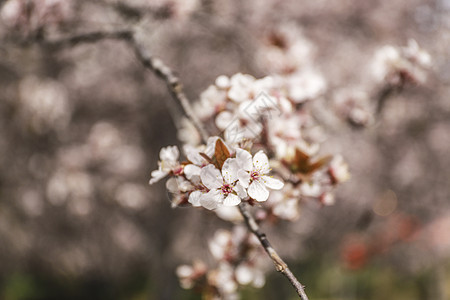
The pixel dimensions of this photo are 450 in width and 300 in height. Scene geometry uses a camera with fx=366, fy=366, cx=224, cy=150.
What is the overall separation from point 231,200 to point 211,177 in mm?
77

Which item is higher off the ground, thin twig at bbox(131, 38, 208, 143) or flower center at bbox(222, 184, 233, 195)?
thin twig at bbox(131, 38, 208, 143)

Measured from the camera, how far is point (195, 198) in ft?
2.84

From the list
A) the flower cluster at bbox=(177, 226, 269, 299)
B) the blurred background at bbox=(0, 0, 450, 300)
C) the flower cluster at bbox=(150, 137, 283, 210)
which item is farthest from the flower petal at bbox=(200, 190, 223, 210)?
the blurred background at bbox=(0, 0, 450, 300)

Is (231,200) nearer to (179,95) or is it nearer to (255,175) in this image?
(255,175)

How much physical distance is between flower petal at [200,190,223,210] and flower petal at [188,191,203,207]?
1.1 inches

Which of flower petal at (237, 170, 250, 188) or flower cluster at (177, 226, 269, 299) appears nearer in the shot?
flower petal at (237, 170, 250, 188)

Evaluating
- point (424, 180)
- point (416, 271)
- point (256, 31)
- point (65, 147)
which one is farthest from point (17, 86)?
point (416, 271)

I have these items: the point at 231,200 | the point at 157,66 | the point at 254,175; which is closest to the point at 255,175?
the point at 254,175

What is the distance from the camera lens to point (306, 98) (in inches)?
61.9

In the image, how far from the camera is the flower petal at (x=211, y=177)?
855mm

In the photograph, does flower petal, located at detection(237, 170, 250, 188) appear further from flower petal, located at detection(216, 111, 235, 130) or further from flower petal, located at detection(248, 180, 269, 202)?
flower petal, located at detection(216, 111, 235, 130)

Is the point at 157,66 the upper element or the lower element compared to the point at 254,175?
upper

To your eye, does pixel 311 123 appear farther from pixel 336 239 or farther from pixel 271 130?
pixel 336 239

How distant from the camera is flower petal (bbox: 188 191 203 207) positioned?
0.86m
